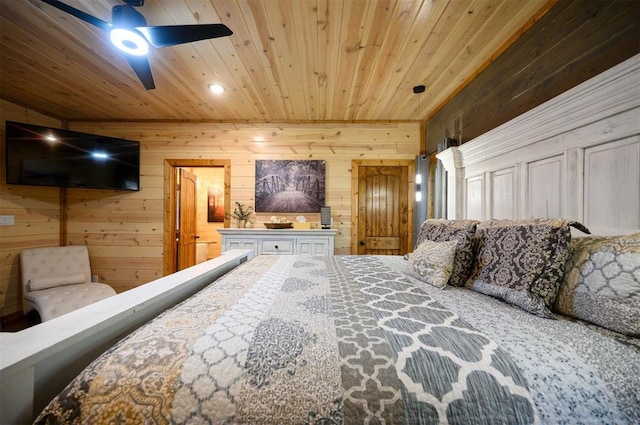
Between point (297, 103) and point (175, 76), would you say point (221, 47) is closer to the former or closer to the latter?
point (175, 76)

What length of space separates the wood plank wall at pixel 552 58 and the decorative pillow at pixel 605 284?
1.02m

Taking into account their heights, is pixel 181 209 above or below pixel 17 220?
above

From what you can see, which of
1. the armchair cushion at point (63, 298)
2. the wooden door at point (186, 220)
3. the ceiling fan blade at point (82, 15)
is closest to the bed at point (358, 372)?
the ceiling fan blade at point (82, 15)

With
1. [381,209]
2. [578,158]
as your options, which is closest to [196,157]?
[381,209]

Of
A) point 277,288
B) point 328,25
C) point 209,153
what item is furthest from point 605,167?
point 209,153

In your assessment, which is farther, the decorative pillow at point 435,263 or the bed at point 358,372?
the decorative pillow at point 435,263

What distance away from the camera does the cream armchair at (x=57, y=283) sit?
89.9 inches

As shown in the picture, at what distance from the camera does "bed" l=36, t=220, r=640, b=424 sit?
19.8 inches

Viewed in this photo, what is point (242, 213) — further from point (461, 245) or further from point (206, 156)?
point (461, 245)

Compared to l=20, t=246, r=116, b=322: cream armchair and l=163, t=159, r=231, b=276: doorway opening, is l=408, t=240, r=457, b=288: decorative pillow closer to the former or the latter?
l=163, t=159, r=231, b=276: doorway opening

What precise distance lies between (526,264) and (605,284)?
→ 0.69ft

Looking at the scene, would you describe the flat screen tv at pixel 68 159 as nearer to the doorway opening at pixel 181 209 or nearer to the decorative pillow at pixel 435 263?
the doorway opening at pixel 181 209

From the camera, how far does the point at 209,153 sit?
3.47 meters

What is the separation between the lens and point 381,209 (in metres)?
3.53
